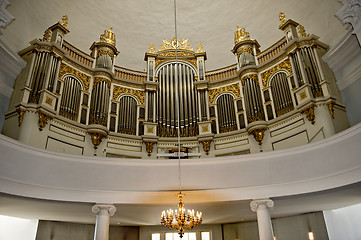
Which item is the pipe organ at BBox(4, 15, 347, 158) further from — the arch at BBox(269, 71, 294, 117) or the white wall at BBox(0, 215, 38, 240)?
the white wall at BBox(0, 215, 38, 240)

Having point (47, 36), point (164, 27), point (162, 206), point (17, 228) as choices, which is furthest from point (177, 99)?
point (17, 228)

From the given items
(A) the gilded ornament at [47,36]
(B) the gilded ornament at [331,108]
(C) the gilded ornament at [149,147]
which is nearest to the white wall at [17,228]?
(C) the gilded ornament at [149,147]

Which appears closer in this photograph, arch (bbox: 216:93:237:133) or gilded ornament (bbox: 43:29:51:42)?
gilded ornament (bbox: 43:29:51:42)

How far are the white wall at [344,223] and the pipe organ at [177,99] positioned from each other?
3.14 metres

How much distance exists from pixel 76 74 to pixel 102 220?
663 centimetres

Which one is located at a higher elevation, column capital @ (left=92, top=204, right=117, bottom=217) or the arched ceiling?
the arched ceiling

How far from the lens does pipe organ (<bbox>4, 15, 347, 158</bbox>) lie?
404 inches

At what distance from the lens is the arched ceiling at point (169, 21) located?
12.4m

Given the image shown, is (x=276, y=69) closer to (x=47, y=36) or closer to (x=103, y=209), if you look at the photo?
(x=103, y=209)

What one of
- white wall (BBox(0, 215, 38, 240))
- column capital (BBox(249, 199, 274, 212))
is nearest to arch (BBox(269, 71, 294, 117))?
column capital (BBox(249, 199, 274, 212))

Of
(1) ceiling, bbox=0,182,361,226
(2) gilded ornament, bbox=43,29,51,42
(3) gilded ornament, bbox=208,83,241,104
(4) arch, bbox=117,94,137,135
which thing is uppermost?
(2) gilded ornament, bbox=43,29,51,42

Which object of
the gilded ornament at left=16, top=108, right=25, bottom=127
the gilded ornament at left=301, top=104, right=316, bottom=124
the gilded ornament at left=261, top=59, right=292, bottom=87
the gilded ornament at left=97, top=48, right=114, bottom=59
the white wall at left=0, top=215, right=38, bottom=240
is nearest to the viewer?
the gilded ornament at left=16, top=108, right=25, bottom=127

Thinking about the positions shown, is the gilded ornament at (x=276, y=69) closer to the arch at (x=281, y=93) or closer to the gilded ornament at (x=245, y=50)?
the arch at (x=281, y=93)

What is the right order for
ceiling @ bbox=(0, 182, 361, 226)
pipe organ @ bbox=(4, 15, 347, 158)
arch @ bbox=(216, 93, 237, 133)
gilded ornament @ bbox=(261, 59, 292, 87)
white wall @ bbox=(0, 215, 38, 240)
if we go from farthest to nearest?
arch @ bbox=(216, 93, 237, 133) < gilded ornament @ bbox=(261, 59, 292, 87) < white wall @ bbox=(0, 215, 38, 240) < pipe organ @ bbox=(4, 15, 347, 158) < ceiling @ bbox=(0, 182, 361, 226)
